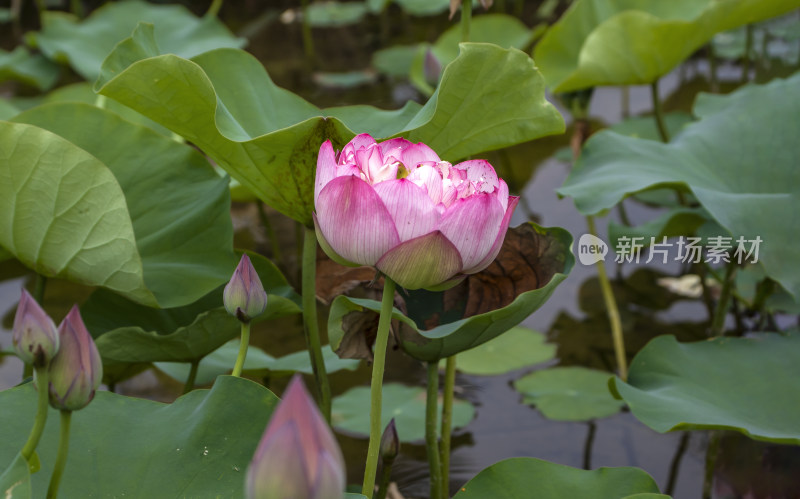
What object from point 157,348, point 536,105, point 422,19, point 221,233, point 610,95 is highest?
point 422,19

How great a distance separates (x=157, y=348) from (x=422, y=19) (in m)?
3.28

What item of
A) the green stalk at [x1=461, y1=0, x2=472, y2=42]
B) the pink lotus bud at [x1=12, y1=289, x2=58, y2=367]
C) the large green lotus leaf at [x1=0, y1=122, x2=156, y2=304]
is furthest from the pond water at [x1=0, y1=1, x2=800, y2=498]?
the pink lotus bud at [x1=12, y1=289, x2=58, y2=367]

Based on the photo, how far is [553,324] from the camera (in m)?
1.69

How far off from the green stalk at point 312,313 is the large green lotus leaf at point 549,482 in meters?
0.22

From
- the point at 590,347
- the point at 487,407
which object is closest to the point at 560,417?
the point at 487,407

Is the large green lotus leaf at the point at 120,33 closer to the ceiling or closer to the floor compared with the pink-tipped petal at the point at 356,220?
closer to the ceiling

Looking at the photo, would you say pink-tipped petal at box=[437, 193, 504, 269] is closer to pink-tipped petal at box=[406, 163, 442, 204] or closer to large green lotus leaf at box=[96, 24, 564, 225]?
pink-tipped petal at box=[406, 163, 442, 204]

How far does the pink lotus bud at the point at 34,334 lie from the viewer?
0.54m

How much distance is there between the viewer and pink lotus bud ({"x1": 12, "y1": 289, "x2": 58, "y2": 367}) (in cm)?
54

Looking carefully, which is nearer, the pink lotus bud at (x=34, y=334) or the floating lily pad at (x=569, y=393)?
the pink lotus bud at (x=34, y=334)

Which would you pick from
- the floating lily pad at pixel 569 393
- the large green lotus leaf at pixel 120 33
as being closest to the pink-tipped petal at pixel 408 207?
the floating lily pad at pixel 569 393

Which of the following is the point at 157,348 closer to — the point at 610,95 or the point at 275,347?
the point at 275,347

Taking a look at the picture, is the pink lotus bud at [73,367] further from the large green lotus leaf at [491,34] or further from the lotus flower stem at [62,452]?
the large green lotus leaf at [491,34]

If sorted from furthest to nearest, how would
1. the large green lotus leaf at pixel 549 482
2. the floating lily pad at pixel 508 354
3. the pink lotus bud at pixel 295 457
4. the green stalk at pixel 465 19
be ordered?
the floating lily pad at pixel 508 354, the green stalk at pixel 465 19, the large green lotus leaf at pixel 549 482, the pink lotus bud at pixel 295 457
